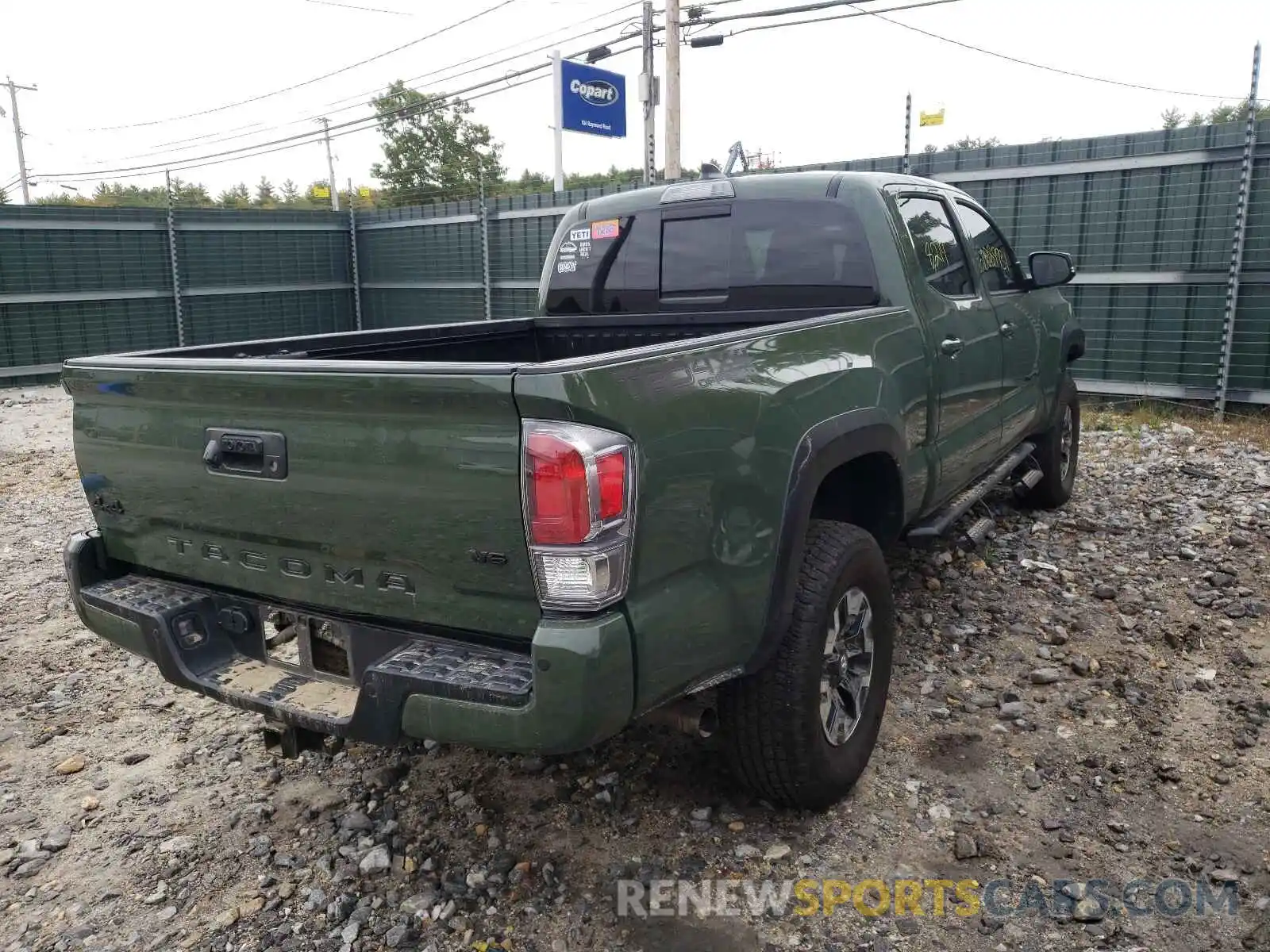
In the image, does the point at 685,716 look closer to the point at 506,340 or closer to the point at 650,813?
the point at 650,813

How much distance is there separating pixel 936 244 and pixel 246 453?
2.97m

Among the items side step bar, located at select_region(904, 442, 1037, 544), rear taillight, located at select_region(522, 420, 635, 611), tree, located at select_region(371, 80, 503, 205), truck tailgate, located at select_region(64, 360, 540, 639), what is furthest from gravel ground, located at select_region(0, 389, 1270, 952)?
tree, located at select_region(371, 80, 503, 205)

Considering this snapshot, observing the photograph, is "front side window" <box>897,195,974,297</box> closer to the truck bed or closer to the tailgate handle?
the truck bed

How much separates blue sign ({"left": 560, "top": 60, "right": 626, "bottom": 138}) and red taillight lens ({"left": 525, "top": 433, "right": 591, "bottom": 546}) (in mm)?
20721

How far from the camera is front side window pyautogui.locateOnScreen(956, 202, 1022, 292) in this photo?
4.71 metres

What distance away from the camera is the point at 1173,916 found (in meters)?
2.59

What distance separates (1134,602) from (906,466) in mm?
1974

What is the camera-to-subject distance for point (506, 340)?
4.41 m

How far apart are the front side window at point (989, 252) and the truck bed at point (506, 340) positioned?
1.37m

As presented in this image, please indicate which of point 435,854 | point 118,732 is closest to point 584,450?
point 435,854

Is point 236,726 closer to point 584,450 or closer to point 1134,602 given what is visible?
point 584,450

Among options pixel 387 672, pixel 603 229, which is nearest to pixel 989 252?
pixel 603 229

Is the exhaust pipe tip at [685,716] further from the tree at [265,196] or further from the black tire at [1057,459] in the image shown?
the tree at [265,196]

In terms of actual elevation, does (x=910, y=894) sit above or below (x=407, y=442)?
below
